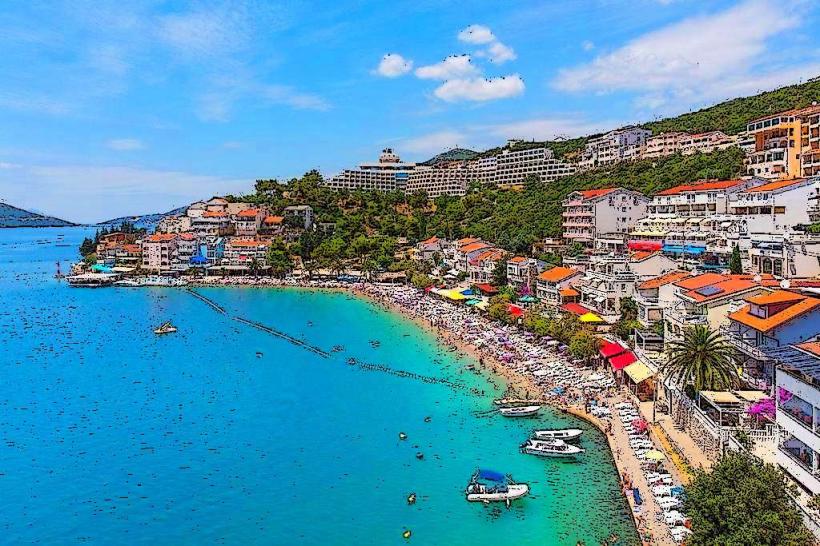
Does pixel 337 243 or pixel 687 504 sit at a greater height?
pixel 337 243

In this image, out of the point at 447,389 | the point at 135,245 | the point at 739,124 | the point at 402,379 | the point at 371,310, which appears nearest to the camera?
the point at 447,389

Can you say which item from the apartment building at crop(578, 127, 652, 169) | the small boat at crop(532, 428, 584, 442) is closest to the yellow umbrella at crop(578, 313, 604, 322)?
the small boat at crop(532, 428, 584, 442)

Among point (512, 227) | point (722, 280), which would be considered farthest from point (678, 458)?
point (512, 227)

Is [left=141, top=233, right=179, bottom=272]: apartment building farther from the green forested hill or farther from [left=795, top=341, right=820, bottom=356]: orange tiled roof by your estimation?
[left=795, top=341, right=820, bottom=356]: orange tiled roof

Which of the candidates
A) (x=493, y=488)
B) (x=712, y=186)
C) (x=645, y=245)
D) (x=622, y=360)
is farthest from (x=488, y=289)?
(x=493, y=488)

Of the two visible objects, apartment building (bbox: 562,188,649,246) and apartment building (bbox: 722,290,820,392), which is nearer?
apartment building (bbox: 722,290,820,392)

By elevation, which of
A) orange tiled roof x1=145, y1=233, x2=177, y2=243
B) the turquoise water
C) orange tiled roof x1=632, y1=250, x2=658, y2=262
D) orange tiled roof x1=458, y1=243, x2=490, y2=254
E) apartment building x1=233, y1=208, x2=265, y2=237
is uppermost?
apartment building x1=233, y1=208, x2=265, y2=237

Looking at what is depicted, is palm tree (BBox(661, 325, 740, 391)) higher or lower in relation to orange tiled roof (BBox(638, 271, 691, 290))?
lower

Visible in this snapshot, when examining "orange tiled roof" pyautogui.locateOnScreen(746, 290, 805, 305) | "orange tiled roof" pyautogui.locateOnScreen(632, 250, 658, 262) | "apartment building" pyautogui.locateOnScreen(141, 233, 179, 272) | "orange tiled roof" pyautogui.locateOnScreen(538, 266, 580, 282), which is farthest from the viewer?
"apartment building" pyautogui.locateOnScreen(141, 233, 179, 272)

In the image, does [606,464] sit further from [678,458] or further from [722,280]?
[722,280]
